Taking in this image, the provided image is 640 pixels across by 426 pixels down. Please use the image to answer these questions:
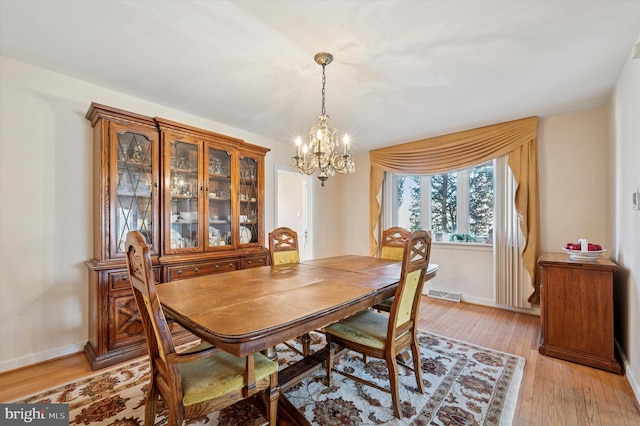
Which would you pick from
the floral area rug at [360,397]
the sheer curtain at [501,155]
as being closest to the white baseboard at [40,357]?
the floral area rug at [360,397]

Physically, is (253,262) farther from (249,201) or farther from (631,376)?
(631,376)

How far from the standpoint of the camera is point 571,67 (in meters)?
2.25

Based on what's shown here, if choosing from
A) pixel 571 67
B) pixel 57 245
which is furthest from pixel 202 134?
pixel 571 67

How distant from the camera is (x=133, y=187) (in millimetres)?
2578

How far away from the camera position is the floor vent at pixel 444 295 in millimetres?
4008

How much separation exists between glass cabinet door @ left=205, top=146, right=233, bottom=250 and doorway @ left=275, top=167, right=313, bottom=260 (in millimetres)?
1601

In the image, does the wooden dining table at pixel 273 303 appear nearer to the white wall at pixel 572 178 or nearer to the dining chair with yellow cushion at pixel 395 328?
the dining chair with yellow cushion at pixel 395 328

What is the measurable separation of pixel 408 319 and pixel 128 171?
9.03 ft

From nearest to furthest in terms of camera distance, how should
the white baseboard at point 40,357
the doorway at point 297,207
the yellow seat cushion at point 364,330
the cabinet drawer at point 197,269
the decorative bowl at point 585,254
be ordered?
the yellow seat cushion at point 364,330 < the white baseboard at point 40,357 < the decorative bowl at point 585,254 < the cabinet drawer at point 197,269 < the doorway at point 297,207

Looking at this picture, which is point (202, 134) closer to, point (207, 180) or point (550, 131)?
point (207, 180)

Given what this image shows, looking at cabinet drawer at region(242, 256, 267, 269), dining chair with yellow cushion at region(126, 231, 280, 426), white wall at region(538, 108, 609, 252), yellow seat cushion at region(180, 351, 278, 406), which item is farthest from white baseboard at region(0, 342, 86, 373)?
white wall at region(538, 108, 609, 252)

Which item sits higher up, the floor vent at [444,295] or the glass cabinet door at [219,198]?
the glass cabinet door at [219,198]

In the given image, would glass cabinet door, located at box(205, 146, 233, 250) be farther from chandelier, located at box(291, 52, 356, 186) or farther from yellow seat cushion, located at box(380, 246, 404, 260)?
yellow seat cushion, located at box(380, 246, 404, 260)

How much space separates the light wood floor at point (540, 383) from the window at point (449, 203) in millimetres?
1478
